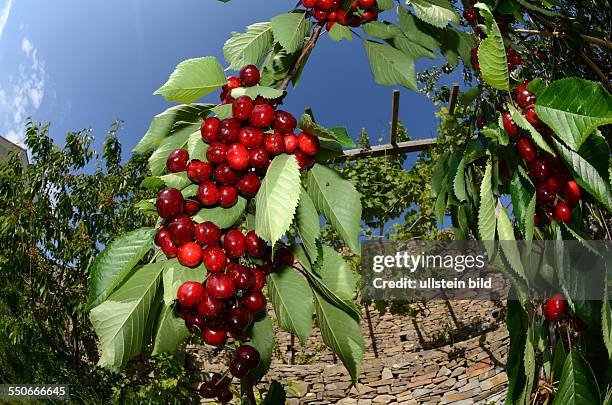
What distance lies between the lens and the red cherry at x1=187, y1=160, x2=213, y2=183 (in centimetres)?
57

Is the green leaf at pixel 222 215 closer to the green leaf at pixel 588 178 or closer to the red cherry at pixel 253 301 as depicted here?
the red cherry at pixel 253 301

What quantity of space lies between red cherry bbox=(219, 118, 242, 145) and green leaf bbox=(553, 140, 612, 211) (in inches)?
17.4

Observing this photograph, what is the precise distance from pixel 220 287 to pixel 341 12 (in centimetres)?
47

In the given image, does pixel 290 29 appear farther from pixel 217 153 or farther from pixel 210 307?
pixel 210 307

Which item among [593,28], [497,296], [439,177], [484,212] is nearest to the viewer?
[484,212]

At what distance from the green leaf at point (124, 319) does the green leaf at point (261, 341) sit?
151 mm

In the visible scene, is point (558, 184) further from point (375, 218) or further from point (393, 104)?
point (375, 218)

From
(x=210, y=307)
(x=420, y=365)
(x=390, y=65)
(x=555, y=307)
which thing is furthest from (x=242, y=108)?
(x=420, y=365)

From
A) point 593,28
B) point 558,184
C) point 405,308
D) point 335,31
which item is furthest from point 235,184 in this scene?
point 405,308

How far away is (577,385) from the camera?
0.71 m

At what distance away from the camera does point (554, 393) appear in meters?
0.79

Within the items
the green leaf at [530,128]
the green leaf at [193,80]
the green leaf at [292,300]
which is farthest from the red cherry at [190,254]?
the green leaf at [530,128]

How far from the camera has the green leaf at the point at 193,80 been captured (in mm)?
630

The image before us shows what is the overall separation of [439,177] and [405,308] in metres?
4.13
